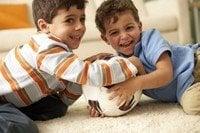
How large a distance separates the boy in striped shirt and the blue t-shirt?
107 millimetres

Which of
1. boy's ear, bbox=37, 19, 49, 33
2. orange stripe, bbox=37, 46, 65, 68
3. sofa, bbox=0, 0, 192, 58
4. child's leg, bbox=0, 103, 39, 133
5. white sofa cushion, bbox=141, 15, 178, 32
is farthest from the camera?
white sofa cushion, bbox=141, 15, 178, 32

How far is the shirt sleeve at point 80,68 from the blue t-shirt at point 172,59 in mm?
117

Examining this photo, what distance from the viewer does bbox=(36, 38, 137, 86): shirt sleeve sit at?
A: 2.97 ft

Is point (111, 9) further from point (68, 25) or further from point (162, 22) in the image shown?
point (162, 22)

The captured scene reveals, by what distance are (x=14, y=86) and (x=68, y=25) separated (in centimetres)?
23

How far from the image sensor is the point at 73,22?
1.01 metres

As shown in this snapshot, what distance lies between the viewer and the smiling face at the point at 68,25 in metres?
1.00

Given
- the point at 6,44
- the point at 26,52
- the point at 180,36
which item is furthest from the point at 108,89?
the point at 180,36

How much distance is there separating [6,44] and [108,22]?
94cm

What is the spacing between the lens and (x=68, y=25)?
1.00 metres

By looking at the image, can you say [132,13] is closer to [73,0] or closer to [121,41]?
[121,41]

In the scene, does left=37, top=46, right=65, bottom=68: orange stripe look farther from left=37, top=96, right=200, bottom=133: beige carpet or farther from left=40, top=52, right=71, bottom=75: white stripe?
left=37, top=96, right=200, bottom=133: beige carpet

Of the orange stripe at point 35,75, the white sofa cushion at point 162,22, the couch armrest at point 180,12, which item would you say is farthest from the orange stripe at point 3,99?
the couch armrest at point 180,12

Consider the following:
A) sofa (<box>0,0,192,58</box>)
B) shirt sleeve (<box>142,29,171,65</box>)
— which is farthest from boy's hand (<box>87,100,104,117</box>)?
sofa (<box>0,0,192,58</box>)
